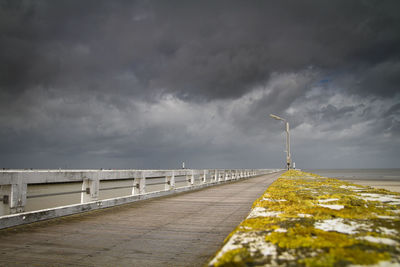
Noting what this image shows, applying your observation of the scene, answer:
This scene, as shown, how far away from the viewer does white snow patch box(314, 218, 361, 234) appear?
182 cm

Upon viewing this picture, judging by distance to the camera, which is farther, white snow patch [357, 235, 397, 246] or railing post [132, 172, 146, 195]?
railing post [132, 172, 146, 195]

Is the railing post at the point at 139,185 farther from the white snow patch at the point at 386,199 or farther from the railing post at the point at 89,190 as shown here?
the white snow patch at the point at 386,199

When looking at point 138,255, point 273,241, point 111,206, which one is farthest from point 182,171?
point 273,241

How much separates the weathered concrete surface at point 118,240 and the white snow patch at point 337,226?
5.62ft

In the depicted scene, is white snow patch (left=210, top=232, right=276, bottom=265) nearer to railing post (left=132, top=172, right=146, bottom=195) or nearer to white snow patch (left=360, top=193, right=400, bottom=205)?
white snow patch (left=360, top=193, right=400, bottom=205)

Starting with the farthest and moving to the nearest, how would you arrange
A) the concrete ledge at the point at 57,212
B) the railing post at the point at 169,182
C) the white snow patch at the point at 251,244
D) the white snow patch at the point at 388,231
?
the railing post at the point at 169,182, the concrete ledge at the point at 57,212, the white snow patch at the point at 388,231, the white snow patch at the point at 251,244

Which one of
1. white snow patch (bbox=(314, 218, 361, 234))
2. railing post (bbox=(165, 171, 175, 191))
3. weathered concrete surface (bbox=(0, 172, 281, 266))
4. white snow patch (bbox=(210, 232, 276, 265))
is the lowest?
weathered concrete surface (bbox=(0, 172, 281, 266))

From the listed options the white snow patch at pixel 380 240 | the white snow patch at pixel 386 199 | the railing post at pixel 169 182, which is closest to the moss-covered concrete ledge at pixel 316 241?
the white snow patch at pixel 380 240

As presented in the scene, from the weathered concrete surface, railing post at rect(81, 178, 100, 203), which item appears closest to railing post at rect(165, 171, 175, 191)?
railing post at rect(81, 178, 100, 203)

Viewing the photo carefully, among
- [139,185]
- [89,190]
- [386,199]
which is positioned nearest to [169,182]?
[139,185]

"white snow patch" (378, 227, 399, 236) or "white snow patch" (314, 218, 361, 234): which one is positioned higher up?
"white snow patch" (378, 227, 399, 236)

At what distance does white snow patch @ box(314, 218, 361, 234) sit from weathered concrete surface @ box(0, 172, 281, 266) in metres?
1.71

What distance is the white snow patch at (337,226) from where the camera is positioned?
1.82m

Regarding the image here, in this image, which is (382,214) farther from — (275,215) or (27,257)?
(27,257)
